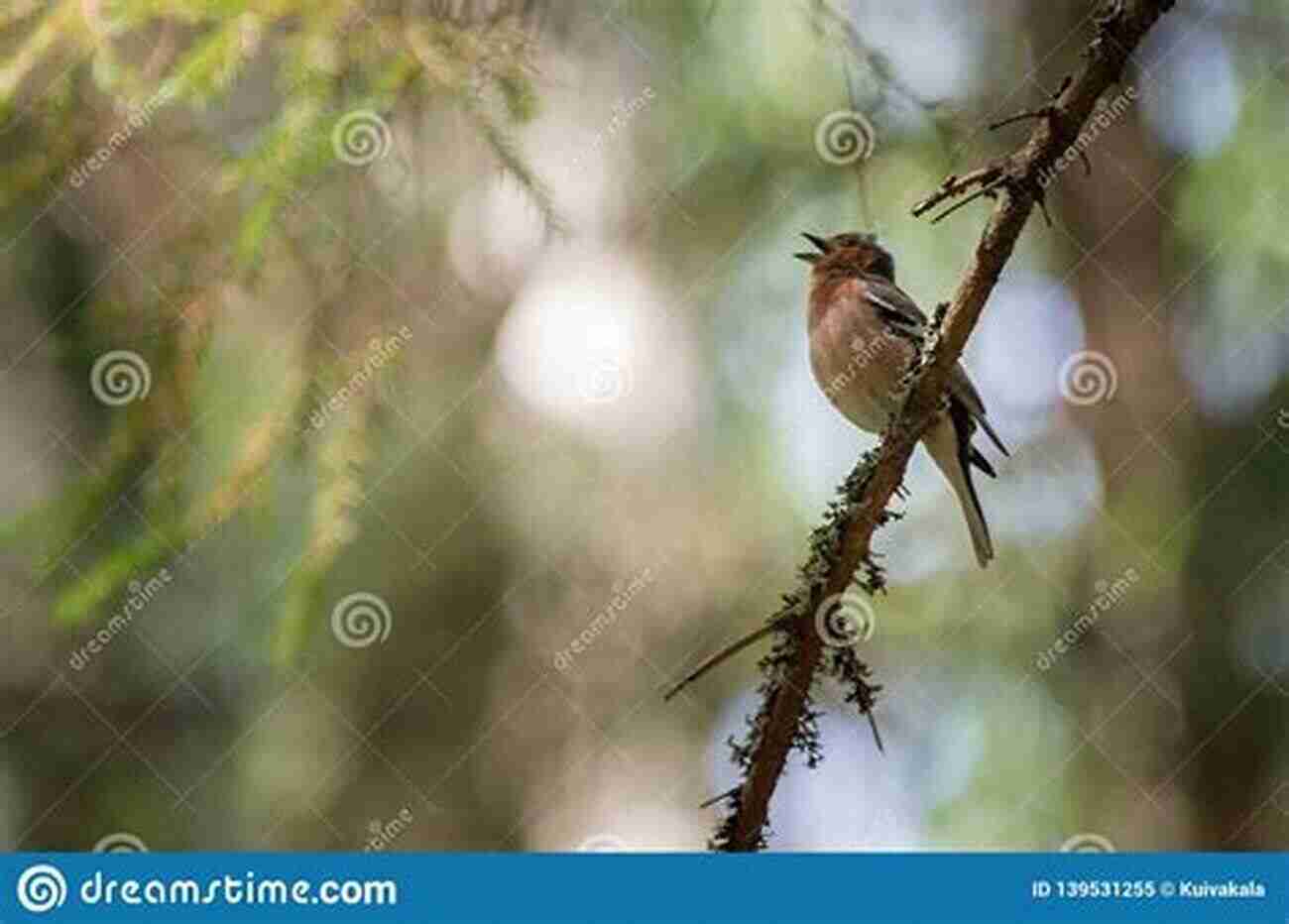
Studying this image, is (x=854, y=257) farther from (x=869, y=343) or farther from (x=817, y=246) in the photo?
(x=869, y=343)

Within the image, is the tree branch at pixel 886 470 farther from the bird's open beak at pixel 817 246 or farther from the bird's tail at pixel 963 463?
the bird's open beak at pixel 817 246

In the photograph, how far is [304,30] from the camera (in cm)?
314

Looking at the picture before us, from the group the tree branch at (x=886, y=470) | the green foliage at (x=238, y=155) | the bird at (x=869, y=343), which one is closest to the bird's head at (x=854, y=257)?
the bird at (x=869, y=343)

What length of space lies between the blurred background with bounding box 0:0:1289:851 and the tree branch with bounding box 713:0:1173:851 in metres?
1.35

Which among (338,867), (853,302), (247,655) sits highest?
(853,302)

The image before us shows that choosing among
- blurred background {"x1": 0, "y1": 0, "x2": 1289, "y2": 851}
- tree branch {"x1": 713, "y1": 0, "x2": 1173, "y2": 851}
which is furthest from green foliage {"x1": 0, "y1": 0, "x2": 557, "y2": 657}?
tree branch {"x1": 713, "y1": 0, "x2": 1173, "y2": 851}

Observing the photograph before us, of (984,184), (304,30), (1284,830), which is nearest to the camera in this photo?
(984,184)

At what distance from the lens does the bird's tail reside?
329cm

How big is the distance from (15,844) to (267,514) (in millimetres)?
1042

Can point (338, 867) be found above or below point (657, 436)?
below

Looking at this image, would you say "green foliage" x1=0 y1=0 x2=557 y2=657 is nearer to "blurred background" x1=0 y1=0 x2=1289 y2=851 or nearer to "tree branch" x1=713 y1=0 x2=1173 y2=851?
"blurred background" x1=0 y1=0 x2=1289 y2=851

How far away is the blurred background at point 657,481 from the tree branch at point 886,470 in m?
1.35

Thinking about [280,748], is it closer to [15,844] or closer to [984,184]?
[15,844]

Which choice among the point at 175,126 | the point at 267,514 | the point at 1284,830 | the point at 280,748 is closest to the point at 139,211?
the point at 175,126
